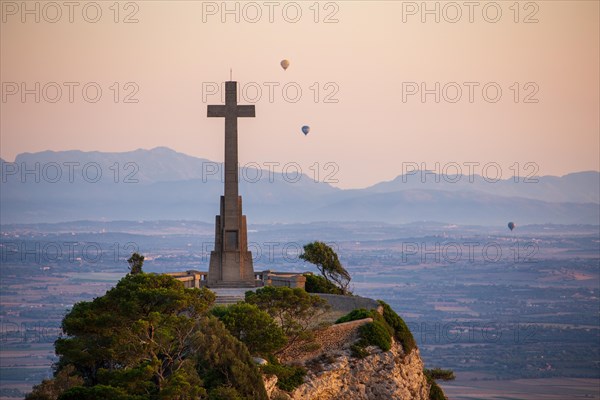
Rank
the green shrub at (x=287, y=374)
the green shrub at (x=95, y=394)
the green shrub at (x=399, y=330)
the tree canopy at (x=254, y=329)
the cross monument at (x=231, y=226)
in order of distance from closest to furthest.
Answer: the green shrub at (x=95, y=394) → the green shrub at (x=287, y=374) → the tree canopy at (x=254, y=329) → the green shrub at (x=399, y=330) → the cross monument at (x=231, y=226)

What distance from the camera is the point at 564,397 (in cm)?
19650

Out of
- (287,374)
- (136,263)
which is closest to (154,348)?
(287,374)

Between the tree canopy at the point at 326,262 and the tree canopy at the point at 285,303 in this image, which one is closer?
the tree canopy at the point at 285,303

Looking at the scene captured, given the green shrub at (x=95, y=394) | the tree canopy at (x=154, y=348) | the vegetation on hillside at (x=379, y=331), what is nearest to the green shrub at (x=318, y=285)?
the vegetation on hillside at (x=379, y=331)

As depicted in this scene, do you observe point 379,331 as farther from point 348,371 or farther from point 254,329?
point 254,329

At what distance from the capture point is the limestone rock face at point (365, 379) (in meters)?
53.7

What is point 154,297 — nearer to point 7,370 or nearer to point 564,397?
point 7,370

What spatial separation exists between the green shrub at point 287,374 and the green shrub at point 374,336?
427 cm

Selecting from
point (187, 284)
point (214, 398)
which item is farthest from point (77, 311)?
point (187, 284)

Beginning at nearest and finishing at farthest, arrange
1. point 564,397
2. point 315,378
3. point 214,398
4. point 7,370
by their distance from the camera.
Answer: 1. point 214,398
2. point 315,378
3. point 7,370
4. point 564,397

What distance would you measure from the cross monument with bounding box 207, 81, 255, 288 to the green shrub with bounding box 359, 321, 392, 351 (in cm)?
1262

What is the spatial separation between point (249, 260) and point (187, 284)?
4519 millimetres

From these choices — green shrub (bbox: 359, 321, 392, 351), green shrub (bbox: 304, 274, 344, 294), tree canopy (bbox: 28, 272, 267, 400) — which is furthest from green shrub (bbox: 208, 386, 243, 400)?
green shrub (bbox: 304, 274, 344, 294)

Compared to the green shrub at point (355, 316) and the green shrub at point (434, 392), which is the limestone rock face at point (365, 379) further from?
the green shrub at point (434, 392)
